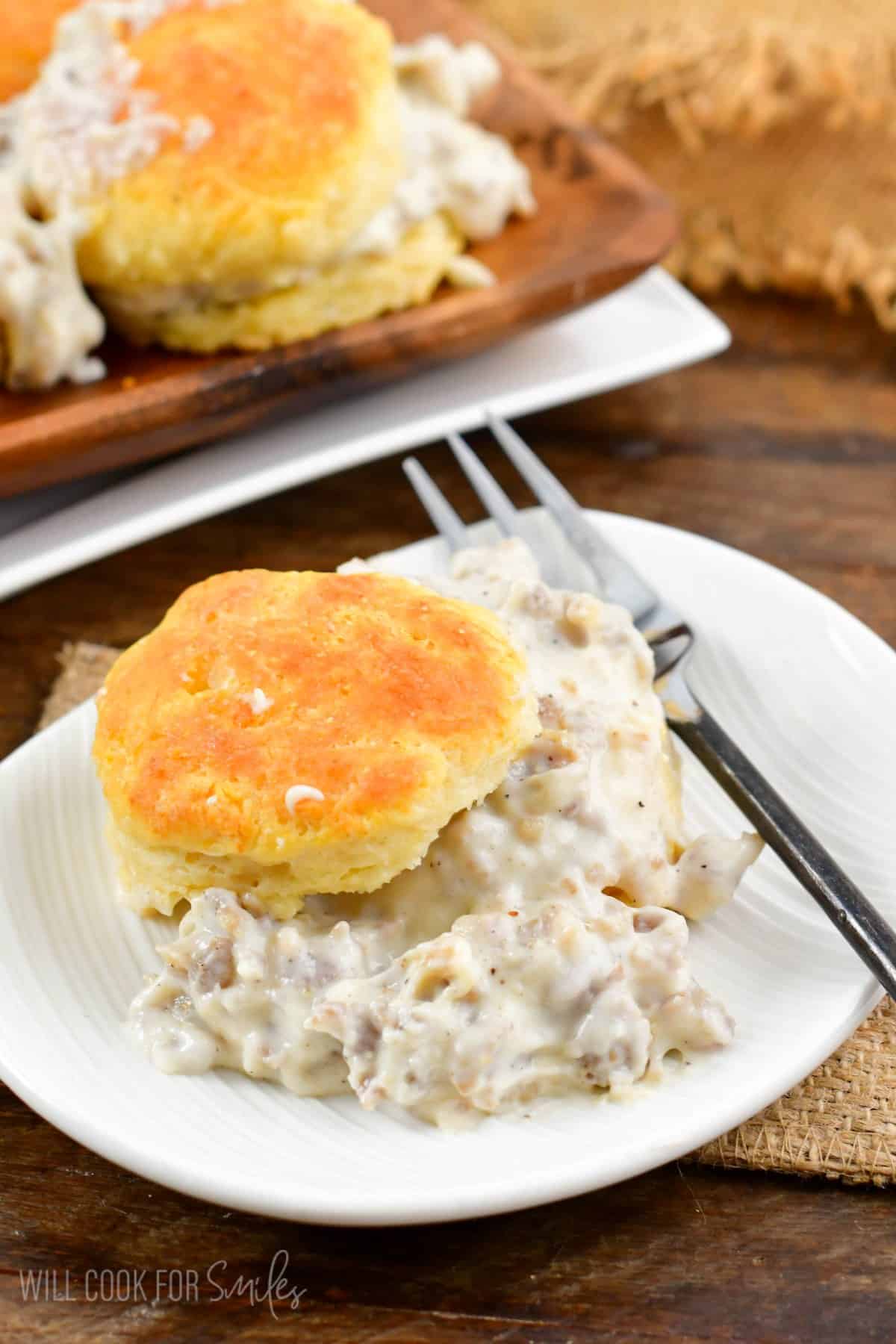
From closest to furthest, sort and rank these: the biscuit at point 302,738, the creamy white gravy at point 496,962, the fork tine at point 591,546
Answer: the creamy white gravy at point 496,962, the biscuit at point 302,738, the fork tine at point 591,546

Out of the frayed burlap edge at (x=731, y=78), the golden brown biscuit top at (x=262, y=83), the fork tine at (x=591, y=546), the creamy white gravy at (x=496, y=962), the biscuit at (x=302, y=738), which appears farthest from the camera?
the frayed burlap edge at (x=731, y=78)

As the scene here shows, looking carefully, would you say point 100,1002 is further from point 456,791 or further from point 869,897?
point 869,897

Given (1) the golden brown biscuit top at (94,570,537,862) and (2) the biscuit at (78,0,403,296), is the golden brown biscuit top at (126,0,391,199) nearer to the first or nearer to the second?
(2) the biscuit at (78,0,403,296)

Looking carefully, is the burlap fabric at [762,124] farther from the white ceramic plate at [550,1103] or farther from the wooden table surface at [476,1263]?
the wooden table surface at [476,1263]

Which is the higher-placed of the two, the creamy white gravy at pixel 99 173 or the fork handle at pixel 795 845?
the creamy white gravy at pixel 99 173

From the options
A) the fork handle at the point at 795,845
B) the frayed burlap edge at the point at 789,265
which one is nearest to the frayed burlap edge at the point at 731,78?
the frayed burlap edge at the point at 789,265

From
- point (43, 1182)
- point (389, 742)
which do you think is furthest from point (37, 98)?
point (43, 1182)

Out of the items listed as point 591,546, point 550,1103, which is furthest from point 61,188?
point 550,1103
